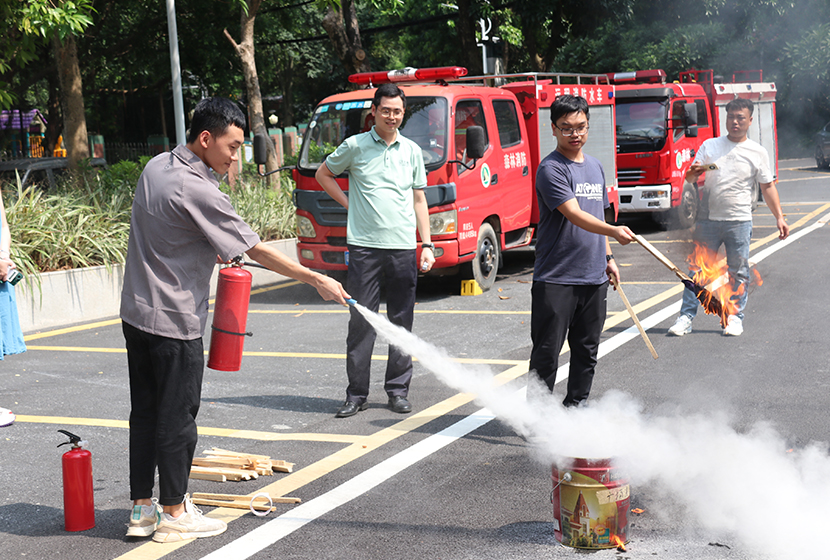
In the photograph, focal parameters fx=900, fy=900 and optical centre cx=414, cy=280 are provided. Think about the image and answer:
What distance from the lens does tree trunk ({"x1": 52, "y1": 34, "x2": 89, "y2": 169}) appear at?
15.1 metres

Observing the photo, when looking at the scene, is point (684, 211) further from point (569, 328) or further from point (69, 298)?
point (569, 328)

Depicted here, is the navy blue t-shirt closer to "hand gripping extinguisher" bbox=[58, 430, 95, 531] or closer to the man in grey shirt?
the man in grey shirt

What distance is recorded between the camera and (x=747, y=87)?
19781 millimetres

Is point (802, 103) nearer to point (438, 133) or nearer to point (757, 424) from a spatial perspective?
point (438, 133)

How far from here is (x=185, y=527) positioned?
401 cm

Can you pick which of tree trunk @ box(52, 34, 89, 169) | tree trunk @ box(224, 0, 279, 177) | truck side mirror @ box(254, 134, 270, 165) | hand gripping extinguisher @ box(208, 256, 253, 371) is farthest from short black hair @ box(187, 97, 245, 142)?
tree trunk @ box(224, 0, 279, 177)

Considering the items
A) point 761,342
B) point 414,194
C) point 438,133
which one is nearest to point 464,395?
point 414,194

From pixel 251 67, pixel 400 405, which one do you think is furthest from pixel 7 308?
pixel 251 67

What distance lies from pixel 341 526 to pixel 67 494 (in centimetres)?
126

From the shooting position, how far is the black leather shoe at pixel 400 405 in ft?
19.7

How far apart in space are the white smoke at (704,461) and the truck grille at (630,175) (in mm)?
11341

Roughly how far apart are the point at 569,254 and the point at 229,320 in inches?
76.7

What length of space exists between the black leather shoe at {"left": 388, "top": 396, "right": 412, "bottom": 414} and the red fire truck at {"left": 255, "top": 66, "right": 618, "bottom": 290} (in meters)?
4.23

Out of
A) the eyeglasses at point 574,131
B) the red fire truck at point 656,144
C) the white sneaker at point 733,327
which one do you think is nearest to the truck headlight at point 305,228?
the white sneaker at point 733,327
